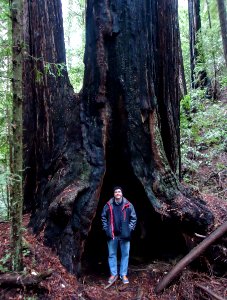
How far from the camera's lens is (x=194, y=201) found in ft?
18.1

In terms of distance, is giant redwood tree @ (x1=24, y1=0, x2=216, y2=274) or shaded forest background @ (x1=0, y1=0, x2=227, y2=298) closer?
giant redwood tree @ (x1=24, y1=0, x2=216, y2=274)

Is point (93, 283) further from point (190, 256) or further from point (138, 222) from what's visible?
point (190, 256)

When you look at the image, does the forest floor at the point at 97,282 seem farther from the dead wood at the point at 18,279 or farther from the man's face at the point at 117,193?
the man's face at the point at 117,193

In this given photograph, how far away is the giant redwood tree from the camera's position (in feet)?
16.9

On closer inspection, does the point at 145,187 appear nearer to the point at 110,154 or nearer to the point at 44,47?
the point at 110,154

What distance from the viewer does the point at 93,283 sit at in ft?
16.8

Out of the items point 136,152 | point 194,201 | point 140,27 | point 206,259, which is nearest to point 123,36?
point 140,27

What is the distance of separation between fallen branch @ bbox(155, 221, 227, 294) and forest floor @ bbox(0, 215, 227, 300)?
0.11 meters

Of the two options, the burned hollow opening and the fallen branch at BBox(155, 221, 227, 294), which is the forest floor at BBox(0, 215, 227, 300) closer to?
the fallen branch at BBox(155, 221, 227, 294)

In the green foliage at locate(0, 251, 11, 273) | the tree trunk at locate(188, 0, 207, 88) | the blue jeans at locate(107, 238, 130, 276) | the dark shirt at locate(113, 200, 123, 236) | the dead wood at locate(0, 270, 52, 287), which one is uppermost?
the tree trunk at locate(188, 0, 207, 88)

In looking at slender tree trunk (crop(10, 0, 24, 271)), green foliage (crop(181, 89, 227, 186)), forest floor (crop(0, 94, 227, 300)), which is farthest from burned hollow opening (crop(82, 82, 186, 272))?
green foliage (crop(181, 89, 227, 186))

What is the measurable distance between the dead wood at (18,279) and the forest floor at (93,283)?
0.06 m

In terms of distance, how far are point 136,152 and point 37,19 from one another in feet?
10.1

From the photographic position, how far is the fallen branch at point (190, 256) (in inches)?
190
